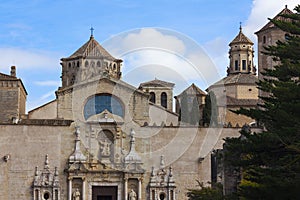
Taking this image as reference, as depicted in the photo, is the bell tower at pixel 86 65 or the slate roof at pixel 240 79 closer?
the bell tower at pixel 86 65

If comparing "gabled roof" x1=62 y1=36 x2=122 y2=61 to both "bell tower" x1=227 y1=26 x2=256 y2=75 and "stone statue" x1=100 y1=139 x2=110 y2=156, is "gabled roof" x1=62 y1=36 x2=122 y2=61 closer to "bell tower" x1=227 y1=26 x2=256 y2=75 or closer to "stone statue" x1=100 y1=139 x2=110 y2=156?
"bell tower" x1=227 y1=26 x2=256 y2=75

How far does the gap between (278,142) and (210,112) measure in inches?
987

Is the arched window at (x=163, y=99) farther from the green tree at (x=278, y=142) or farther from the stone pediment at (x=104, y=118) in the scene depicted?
the green tree at (x=278, y=142)

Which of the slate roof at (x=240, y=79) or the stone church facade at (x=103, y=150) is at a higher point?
the slate roof at (x=240, y=79)

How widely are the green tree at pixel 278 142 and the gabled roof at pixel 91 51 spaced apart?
105 feet

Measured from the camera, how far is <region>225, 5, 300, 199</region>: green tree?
15805 mm

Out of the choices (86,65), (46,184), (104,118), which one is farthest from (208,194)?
(86,65)

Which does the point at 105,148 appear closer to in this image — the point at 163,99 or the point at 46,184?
the point at 46,184

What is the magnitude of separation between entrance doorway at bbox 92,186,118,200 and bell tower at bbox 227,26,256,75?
1212 inches

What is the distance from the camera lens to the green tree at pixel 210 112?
4040 cm

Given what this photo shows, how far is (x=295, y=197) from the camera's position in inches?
604

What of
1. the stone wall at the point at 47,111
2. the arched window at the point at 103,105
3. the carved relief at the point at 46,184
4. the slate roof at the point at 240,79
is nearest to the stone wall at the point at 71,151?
the carved relief at the point at 46,184

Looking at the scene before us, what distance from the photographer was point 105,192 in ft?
110

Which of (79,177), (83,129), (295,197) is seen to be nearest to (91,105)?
(83,129)
